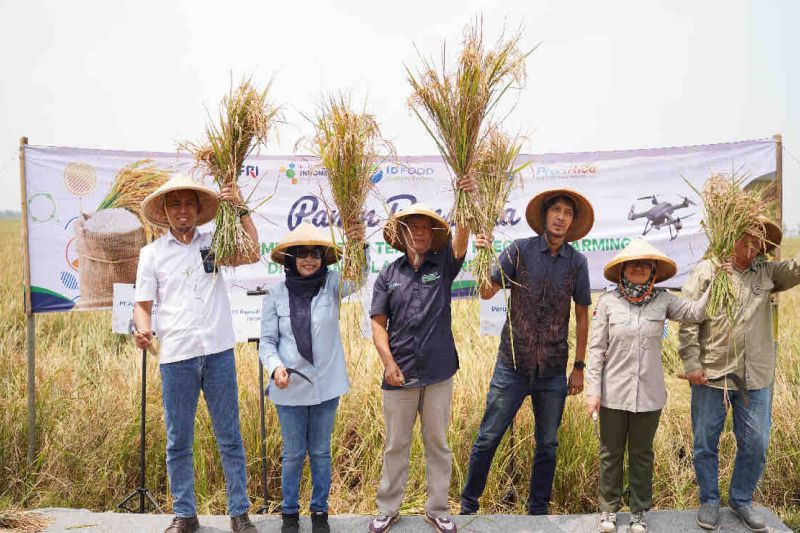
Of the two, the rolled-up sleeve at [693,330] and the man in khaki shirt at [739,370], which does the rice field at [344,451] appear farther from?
the rolled-up sleeve at [693,330]

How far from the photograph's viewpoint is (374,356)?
4.96 m

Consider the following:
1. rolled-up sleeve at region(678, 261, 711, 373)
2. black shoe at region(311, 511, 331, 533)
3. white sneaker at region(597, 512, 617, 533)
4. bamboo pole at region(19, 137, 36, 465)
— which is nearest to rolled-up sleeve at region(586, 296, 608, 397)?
rolled-up sleeve at region(678, 261, 711, 373)

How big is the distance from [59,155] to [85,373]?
2137 millimetres

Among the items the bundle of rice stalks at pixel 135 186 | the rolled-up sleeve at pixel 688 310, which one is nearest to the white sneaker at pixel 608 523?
the rolled-up sleeve at pixel 688 310

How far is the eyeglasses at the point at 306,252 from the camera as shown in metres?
3.06

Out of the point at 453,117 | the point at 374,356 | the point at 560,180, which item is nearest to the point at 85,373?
the point at 374,356

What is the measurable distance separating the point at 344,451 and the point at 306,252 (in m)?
1.78

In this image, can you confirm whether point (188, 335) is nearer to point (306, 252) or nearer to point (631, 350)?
point (306, 252)

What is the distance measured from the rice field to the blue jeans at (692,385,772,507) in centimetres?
67

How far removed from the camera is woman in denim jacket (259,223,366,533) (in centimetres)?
294

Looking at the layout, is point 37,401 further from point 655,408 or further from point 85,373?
Result: point 655,408

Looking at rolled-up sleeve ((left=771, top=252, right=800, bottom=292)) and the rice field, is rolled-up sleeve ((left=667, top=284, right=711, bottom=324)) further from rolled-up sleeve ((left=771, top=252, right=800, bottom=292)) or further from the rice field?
the rice field

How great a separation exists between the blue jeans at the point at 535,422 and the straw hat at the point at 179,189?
6.24 feet

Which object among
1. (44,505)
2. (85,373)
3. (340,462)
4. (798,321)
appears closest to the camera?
(44,505)
